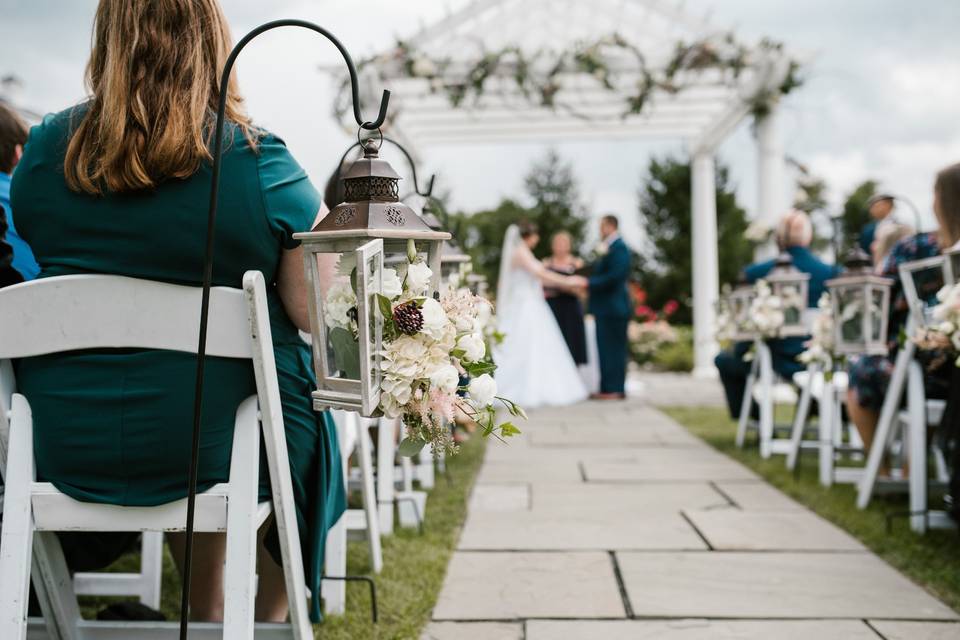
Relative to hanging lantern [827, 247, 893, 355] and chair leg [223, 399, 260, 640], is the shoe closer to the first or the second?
hanging lantern [827, 247, 893, 355]

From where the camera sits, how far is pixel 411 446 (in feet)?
4.66

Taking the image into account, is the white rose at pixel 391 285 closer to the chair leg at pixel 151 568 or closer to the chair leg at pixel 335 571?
the chair leg at pixel 335 571

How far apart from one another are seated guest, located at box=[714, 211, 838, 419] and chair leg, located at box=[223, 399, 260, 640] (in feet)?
14.1

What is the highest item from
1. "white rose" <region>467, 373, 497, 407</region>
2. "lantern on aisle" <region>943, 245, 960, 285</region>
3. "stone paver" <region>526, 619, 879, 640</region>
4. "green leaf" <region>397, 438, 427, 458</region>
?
"lantern on aisle" <region>943, 245, 960, 285</region>

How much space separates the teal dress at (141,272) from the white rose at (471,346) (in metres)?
0.38

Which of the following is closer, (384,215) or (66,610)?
(384,215)

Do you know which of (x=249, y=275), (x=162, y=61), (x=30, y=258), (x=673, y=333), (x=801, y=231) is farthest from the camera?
(x=673, y=333)

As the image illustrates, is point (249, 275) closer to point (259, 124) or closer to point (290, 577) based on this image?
point (259, 124)

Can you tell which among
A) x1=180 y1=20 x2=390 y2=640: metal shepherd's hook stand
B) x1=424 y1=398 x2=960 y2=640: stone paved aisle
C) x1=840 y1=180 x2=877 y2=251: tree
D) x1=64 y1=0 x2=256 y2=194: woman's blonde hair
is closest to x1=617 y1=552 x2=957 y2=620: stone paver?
x1=424 y1=398 x2=960 y2=640: stone paved aisle

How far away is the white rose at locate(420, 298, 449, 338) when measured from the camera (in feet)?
4.49

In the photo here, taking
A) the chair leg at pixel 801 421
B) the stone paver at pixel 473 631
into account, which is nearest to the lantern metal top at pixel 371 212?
the stone paver at pixel 473 631

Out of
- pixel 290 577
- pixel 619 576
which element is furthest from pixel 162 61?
pixel 619 576

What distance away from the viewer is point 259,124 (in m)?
1.56

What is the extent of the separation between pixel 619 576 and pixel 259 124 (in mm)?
1867
